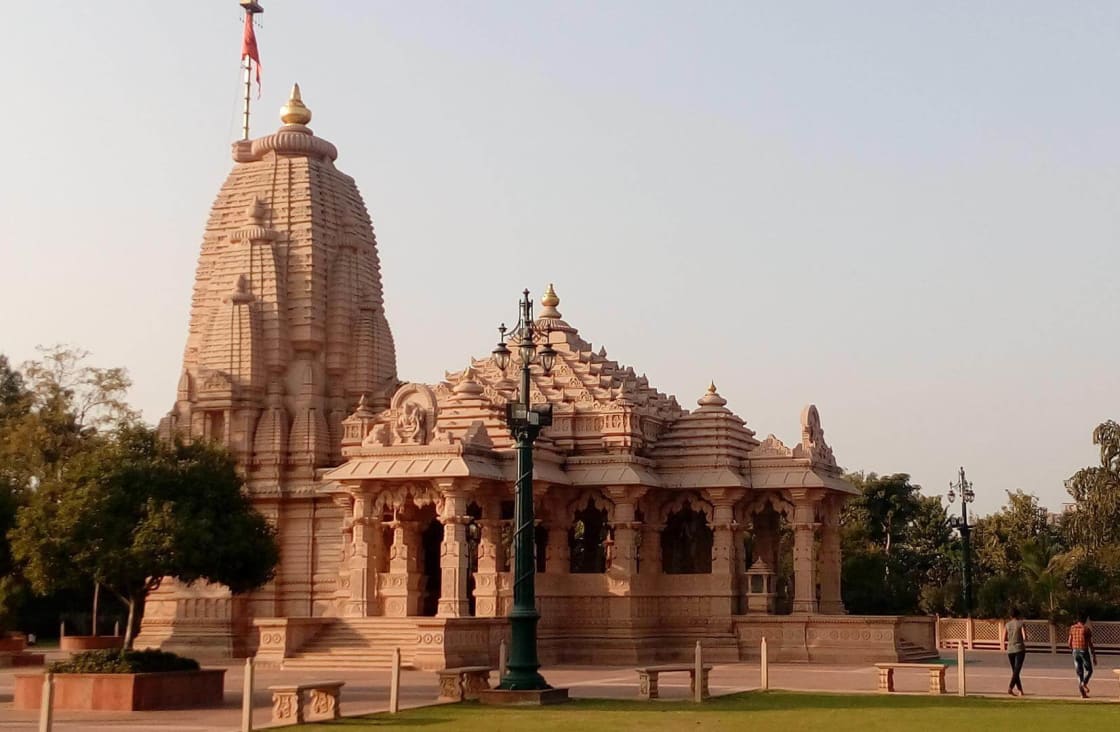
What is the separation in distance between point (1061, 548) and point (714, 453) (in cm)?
2268

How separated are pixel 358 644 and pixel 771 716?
15.9 m

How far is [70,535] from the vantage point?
23094 mm

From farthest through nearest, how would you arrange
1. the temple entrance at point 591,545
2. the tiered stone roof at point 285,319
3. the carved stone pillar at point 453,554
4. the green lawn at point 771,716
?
the tiered stone roof at point 285,319
the temple entrance at point 591,545
the carved stone pillar at point 453,554
the green lawn at point 771,716

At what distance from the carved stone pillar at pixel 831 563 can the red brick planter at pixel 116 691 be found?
67.8 feet

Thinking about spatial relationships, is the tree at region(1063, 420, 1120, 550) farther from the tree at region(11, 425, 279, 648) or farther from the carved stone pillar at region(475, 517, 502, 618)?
the tree at region(11, 425, 279, 648)

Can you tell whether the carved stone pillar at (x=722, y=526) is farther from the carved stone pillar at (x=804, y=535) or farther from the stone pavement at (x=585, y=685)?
the stone pavement at (x=585, y=685)

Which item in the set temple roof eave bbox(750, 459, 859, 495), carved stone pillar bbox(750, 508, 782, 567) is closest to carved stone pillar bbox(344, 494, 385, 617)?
temple roof eave bbox(750, 459, 859, 495)

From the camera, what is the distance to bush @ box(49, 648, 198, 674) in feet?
71.2

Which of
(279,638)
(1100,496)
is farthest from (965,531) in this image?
(279,638)

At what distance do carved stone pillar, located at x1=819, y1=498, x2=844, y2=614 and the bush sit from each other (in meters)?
20.9

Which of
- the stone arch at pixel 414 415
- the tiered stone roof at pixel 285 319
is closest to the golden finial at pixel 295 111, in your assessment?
the tiered stone roof at pixel 285 319

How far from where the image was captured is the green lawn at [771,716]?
1806 cm

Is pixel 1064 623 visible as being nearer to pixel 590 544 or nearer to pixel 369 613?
pixel 590 544

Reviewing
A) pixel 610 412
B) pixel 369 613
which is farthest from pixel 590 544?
pixel 369 613
